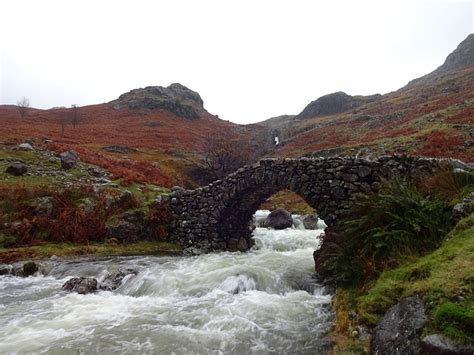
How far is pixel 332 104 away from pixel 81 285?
86.9 metres

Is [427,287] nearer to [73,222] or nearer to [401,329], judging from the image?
[401,329]

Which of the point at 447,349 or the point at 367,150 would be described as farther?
the point at 367,150

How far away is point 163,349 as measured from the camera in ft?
24.6

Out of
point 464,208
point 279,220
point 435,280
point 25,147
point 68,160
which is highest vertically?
point 25,147

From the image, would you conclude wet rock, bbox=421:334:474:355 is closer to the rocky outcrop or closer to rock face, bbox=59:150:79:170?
rock face, bbox=59:150:79:170

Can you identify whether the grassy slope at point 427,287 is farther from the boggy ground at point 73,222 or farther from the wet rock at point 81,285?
the boggy ground at point 73,222

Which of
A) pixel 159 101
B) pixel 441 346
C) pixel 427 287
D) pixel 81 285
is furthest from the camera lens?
pixel 159 101

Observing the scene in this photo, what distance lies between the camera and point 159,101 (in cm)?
8038

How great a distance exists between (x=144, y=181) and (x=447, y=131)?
80.7 ft

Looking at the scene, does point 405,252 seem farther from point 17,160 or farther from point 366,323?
point 17,160

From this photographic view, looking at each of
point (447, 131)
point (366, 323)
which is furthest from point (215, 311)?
point (447, 131)

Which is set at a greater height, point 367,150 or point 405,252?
point 367,150

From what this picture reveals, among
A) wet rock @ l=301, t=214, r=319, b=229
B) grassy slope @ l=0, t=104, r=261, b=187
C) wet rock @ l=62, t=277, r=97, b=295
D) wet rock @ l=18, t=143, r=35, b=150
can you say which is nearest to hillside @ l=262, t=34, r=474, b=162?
wet rock @ l=301, t=214, r=319, b=229

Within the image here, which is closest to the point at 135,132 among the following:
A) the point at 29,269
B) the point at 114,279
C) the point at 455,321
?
the point at 29,269
